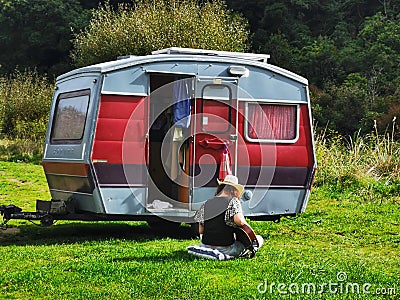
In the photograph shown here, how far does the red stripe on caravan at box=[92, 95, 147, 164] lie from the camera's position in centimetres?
1032

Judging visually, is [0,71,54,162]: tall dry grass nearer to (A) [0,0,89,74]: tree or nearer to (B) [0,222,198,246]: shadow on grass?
(B) [0,222,198,246]: shadow on grass

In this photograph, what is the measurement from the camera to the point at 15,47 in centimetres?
4825

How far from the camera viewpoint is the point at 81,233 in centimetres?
1185

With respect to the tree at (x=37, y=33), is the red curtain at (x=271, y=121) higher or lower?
lower

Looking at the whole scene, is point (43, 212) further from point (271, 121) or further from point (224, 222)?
point (271, 121)

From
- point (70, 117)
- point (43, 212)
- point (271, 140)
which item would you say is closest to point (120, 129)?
point (70, 117)

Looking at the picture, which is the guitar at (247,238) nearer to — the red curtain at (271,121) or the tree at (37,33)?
the red curtain at (271,121)

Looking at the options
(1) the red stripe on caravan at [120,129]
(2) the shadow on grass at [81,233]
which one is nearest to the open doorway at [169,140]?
(1) the red stripe on caravan at [120,129]

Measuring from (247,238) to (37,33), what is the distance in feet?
134

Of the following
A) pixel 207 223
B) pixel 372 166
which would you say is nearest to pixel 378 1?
pixel 372 166

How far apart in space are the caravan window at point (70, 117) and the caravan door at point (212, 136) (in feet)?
5.69

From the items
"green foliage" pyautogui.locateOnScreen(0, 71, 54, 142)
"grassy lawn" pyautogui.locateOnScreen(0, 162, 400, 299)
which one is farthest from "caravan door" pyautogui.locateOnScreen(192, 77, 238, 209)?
"green foliage" pyautogui.locateOnScreen(0, 71, 54, 142)

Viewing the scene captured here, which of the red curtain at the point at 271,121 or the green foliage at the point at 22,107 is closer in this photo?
the red curtain at the point at 271,121

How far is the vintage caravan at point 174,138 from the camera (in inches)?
410
